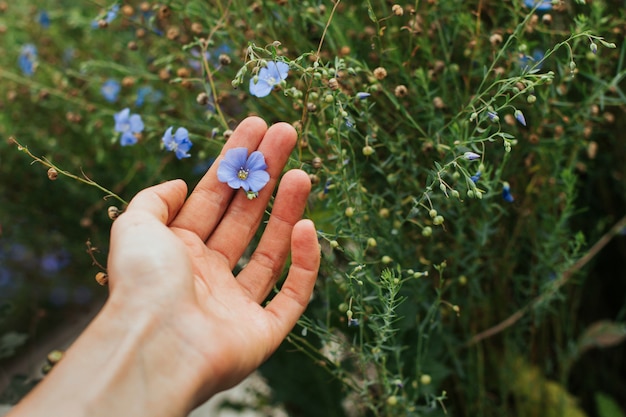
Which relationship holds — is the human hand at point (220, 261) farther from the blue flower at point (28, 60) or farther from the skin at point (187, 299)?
the blue flower at point (28, 60)

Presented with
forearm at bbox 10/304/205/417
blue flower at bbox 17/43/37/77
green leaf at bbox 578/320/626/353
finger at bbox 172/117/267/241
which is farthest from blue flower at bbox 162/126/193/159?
green leaf at bbox 578/320/626/353

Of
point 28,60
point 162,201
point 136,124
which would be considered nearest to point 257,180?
point 162,201

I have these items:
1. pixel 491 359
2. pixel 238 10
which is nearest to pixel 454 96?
pixel 238 10

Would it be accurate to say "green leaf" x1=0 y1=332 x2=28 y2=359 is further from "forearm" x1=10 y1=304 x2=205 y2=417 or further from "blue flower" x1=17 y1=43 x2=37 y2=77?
"blue flower" x1=17 y1=43 x2=37 y2=77

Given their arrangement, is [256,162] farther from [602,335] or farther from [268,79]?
[602,335]

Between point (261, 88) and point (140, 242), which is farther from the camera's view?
point (261, 88)

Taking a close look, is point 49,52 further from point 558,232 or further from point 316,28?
point 558,232

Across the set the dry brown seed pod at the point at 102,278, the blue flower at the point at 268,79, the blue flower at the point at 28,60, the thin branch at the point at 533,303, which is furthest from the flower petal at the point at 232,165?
the blue flower at the point at 28,60

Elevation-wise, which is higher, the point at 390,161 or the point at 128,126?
the point at 390,161
